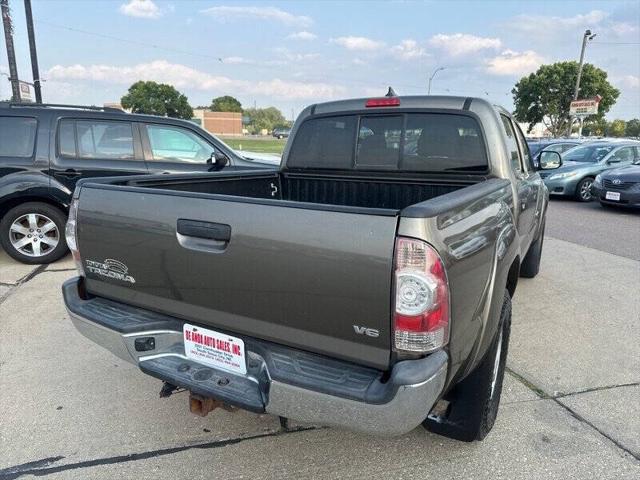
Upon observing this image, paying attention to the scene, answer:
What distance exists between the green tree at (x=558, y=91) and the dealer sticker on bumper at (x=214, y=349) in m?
48.3

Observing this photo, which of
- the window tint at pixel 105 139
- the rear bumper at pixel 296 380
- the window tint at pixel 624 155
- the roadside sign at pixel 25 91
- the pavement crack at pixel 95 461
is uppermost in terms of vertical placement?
the roadside sign at pixel 25 91

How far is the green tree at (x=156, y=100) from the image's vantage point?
68188 mm

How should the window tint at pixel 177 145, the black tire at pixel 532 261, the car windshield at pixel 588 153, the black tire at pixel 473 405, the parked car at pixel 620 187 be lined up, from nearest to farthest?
the black tire at pixel 473 405 → the black tire at pixel 532 261 → the window tint at pixel 177 145 → the parked car at pixel 620 187 → the car windshield at pixel 588 153

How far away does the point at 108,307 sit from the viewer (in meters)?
2.55

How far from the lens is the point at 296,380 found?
1901mm

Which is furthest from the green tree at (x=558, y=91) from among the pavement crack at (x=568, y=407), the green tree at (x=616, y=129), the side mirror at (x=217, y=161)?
the green tree at (x=616, y=129)

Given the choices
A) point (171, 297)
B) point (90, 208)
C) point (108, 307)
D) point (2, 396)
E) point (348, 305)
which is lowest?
point (2, 396)

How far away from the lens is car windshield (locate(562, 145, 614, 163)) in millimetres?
12961

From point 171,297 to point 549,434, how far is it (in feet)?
7.31

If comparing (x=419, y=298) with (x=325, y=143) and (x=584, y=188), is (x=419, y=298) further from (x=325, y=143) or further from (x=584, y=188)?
(x=584, y=188)

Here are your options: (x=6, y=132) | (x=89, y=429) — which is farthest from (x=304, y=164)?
(x=6, y=132)

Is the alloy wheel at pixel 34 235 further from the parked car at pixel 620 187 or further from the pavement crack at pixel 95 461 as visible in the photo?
the parked car at pixel 620 187

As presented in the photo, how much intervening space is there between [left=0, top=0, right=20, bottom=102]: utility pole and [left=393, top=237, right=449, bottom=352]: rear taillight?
1459 centimetres

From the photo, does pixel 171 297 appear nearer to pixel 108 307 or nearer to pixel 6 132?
pixel 108 307
